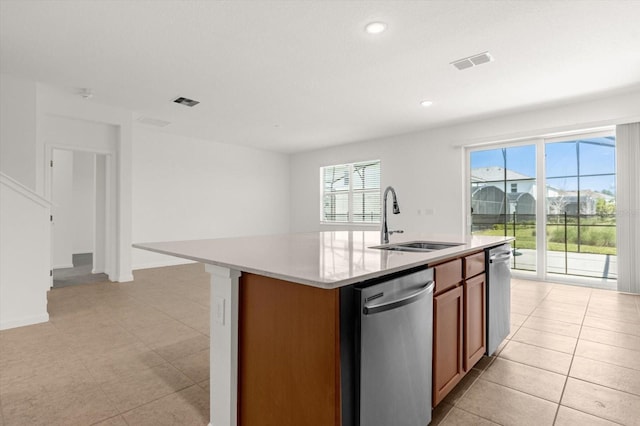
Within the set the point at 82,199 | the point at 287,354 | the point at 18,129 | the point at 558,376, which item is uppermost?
the point at 18,129

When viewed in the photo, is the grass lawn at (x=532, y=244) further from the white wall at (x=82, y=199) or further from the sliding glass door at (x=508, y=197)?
Answer: the white wall at (x=82, y=199)

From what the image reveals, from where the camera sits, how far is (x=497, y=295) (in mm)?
2301

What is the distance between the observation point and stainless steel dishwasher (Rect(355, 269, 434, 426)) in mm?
1134

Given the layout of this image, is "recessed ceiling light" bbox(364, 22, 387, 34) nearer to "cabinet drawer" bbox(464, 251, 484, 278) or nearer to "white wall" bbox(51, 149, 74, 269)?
"cabinet drawer" bbox(464, 251, 484, 278)

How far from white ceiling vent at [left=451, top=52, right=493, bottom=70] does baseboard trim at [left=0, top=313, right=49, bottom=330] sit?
483 cm

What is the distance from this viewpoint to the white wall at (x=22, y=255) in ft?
10.0

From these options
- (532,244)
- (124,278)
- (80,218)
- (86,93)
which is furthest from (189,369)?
(80,218)

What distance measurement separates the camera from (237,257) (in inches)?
55.7

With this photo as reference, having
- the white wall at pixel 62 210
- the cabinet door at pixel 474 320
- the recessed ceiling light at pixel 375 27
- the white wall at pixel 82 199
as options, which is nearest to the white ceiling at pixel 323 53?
the recessed ceiling light at pixel 375 27

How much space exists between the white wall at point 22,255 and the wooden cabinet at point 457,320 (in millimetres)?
3680

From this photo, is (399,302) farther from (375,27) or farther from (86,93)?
(86,93)

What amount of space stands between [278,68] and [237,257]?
108 inches

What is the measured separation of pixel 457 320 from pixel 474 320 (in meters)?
0.30

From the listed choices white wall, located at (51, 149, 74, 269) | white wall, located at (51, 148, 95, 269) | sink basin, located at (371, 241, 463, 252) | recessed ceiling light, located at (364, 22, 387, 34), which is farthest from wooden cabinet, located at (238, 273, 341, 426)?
white wall, located at (51, 149, 74, 269)
